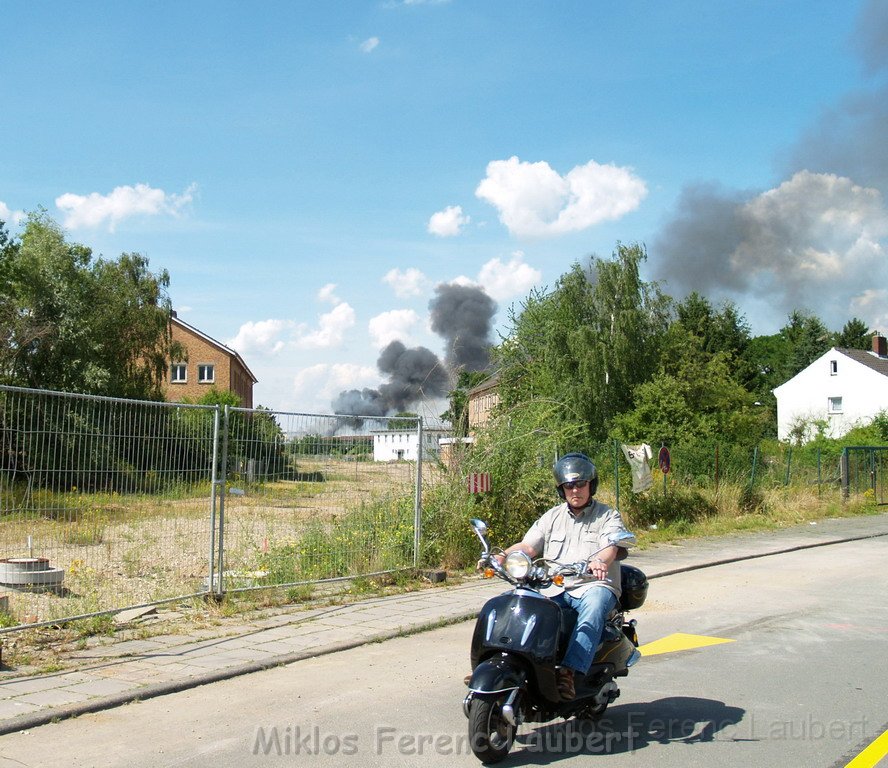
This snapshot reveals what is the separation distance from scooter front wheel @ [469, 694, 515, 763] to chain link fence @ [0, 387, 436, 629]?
166 inches

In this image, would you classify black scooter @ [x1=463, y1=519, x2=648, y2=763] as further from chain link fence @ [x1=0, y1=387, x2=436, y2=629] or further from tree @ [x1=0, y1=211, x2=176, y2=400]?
tree @ [x1=0, y1=211, x2=176, y2=400]

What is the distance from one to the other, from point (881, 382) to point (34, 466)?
180ft

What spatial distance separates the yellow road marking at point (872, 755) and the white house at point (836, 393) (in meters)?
50.5

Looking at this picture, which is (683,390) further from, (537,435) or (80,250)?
(80,250)

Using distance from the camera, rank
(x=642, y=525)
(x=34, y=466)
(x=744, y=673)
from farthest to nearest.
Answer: (x=642, y=525) < (x=34, y=466) < (x=744, y=673)

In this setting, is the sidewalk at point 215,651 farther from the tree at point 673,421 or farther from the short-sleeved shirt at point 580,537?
the tree at point 673,421

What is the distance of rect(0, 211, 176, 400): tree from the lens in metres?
34.2

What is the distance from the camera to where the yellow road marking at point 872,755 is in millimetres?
4664

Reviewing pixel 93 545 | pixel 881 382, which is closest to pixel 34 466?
pixel 93 545

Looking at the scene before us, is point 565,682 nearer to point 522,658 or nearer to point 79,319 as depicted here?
point 522,658

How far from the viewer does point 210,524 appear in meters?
8.87

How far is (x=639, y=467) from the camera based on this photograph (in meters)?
18.2

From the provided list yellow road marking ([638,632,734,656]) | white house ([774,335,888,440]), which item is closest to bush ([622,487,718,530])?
yellow road marking ([638,632,734,656])

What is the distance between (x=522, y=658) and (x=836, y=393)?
57812 mm
